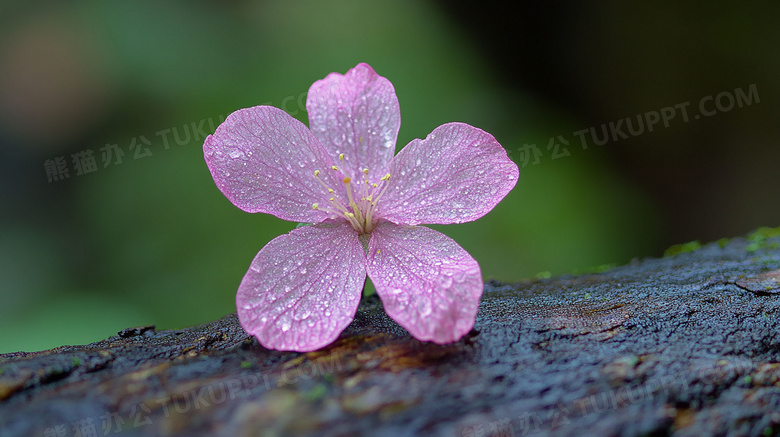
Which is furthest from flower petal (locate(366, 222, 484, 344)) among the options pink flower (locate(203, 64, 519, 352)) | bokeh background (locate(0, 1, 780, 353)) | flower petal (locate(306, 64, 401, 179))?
bokeh background (locate(0, 1, 780, 353))

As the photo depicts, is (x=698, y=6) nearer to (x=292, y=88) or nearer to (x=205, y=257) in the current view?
(x=292, y=88)

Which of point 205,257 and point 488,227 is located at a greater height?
point 205,257

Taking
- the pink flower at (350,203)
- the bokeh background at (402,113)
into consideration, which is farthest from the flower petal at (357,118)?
the bokeh background at (402,113)

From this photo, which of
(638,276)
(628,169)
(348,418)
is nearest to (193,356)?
(348,418)

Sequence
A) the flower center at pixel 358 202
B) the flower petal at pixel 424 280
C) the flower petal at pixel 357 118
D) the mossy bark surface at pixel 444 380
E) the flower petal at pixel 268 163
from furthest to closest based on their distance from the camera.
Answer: the flower petal at pixel 357 118 → the flower center at pixel 358 202 → the flower petal at pixel 268 163 → the flower petal at pixel 424 280 → the mossy bark surface at pixel 444 380

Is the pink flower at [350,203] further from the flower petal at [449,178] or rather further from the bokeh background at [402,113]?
the bokeh background at [402,113]

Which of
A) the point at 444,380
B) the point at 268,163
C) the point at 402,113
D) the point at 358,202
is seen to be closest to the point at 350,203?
the point at 358,202
